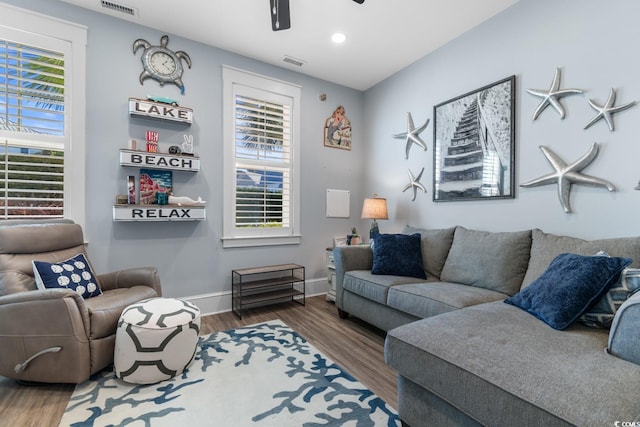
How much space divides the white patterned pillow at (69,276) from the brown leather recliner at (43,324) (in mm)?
96

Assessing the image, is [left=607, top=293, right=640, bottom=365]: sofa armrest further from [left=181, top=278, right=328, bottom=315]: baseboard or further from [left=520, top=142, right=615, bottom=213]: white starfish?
[left=181, top=278, right=328, bottom=315]: baseboard

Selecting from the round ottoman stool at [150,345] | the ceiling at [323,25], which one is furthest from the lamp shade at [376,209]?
the round ottoman stool at [150,345]

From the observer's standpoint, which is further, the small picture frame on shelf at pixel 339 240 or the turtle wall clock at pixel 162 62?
the small picture frame on shelf at pixel 339 240

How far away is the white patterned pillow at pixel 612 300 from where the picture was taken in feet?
4.58

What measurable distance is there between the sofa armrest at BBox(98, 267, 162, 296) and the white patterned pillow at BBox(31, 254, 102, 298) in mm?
143

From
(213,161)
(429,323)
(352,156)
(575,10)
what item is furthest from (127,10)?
(575,10)

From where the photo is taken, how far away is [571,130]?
7.18 feet

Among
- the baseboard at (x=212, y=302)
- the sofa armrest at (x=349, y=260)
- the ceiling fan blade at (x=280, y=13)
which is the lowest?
the baseboard at (x=212, y=302)

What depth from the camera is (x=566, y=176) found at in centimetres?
219

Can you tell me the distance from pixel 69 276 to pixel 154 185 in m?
1.06

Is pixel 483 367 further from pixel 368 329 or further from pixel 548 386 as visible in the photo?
pixel 368 329

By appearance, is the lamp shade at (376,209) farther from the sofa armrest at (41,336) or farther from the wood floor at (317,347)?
the sofa armrest at (41,336)

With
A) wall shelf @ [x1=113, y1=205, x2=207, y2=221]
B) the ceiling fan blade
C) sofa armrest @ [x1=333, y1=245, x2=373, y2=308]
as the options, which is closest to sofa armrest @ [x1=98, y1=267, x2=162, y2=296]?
wall shelf @ [x1=113, y1=205, x2=207, y2=221]

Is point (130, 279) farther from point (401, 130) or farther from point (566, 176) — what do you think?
point (566, 176)
